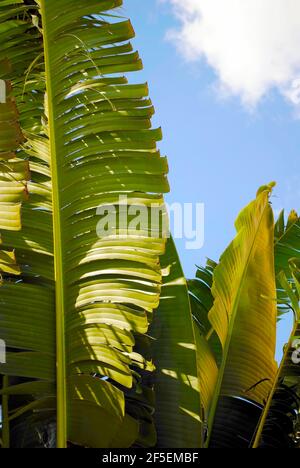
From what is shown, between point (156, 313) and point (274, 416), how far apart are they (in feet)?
2.56

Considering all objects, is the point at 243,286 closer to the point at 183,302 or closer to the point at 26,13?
the point at 183,302

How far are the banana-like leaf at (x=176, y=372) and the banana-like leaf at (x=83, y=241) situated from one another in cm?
11

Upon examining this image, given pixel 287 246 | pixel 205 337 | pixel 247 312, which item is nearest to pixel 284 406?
pixel 247 312

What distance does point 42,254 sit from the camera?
2.72 meters

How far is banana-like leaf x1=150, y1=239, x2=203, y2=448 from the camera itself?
286 centimetres

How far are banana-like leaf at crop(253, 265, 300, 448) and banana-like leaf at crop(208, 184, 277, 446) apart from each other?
0.27ft

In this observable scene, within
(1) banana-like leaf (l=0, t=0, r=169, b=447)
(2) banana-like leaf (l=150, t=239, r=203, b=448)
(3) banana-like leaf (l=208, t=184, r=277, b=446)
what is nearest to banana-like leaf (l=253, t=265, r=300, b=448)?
(3) banana-like leaf (l=208, t=184, r=277, b=446)

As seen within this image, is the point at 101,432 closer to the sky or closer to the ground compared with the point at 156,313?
closer to the ground

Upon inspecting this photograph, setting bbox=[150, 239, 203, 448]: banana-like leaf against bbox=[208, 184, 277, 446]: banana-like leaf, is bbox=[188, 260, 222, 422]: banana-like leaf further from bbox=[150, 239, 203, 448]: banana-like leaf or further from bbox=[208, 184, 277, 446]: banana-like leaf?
bbox=[150, 239, 203, 448]: banana-like leaf

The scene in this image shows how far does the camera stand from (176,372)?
2.92 meters
